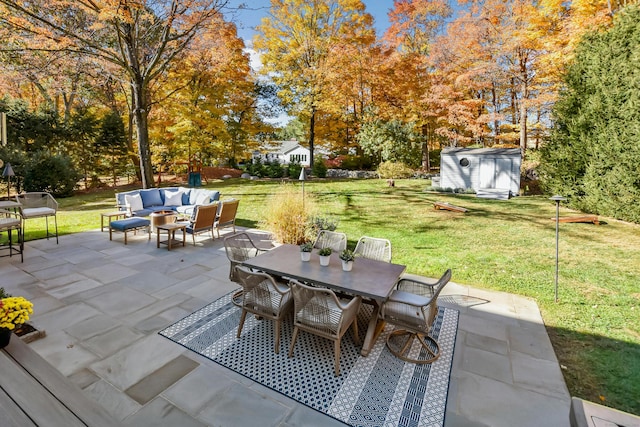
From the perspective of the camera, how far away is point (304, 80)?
62.0ft

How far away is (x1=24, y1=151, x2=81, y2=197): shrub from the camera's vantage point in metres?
12.1

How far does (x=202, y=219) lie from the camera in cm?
657

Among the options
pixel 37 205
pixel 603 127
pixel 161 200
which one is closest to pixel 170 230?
pixel 161 200

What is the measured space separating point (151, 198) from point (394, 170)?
517 inches

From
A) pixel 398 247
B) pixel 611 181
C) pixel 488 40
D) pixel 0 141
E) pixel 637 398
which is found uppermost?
pixel 488 40

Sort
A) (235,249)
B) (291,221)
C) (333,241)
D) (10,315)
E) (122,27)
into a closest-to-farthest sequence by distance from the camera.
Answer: (10,315)
(235,249)
(333,241)
(291,221)
(122,27)

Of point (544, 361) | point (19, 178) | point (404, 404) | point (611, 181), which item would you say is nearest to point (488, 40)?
point (611, 181)

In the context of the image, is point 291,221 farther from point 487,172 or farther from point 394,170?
point 394,170

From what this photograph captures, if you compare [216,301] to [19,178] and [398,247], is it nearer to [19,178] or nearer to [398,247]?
[398,247]

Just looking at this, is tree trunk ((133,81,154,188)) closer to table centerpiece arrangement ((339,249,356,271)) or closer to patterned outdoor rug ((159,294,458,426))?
patterned outdoor rug ((159,294,458,426))

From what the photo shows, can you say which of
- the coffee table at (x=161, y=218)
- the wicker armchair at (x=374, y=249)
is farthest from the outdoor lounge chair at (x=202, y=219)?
the wicker armchair at (x=374, y=249)

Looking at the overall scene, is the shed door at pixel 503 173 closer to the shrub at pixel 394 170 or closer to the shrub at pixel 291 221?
the shrub at pixel 394 170

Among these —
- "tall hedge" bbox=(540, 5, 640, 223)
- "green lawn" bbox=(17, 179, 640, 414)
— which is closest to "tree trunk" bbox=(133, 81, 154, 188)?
"green lawn" bbox=(17, 179, 640, 414)

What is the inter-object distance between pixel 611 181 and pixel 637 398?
28.1 feet
